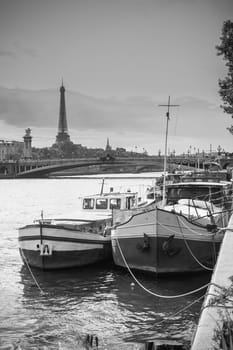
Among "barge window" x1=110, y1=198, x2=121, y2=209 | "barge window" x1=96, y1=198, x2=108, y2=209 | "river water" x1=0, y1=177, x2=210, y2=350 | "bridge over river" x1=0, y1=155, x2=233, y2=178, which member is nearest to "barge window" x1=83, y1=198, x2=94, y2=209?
"barge window" x1=96, y1=198, x2=108, y2=209

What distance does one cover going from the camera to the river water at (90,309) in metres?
14.0

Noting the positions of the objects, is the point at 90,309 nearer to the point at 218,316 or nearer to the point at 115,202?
the point at 218,316

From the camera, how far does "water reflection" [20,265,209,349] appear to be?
14391 mm

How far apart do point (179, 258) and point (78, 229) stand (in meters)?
Result: 5.17

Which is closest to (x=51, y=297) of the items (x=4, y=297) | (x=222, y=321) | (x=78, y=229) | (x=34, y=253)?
(x=4, y=297)

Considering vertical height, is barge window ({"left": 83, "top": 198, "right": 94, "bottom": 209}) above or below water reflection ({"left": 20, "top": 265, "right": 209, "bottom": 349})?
above

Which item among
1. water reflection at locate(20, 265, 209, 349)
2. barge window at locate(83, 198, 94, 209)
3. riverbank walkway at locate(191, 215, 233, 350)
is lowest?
water reflection at locate(20, 265, 209, 349)

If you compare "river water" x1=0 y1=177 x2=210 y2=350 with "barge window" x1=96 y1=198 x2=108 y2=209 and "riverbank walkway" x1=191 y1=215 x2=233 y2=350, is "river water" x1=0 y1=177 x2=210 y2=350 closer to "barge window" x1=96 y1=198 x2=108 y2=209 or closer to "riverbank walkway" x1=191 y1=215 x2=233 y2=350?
"riverbank walkway" x1=191 y1=215 x2=233 y2=350

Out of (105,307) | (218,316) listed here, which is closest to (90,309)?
(105,307)

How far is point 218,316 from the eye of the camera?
964 centimetres

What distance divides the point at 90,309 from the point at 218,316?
818 centimetres

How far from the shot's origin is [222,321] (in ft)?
30.2

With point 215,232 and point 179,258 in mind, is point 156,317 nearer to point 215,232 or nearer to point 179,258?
point 179,258

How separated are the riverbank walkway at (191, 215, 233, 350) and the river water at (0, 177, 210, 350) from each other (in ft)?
6.09
